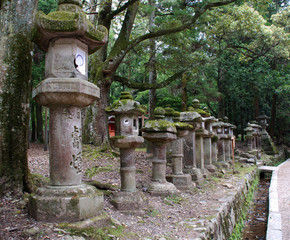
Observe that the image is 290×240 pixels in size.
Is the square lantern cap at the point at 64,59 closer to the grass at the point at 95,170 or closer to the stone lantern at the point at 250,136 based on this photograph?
the grass at the point at 95,170

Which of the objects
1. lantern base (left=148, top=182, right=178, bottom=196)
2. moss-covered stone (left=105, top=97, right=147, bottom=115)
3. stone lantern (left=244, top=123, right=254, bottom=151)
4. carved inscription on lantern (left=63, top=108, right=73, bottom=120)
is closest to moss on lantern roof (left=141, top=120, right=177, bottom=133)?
moss-covered stone (left=105, top=97, right=147, bottom=115)

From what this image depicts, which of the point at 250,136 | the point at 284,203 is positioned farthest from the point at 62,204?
the point at 250,136

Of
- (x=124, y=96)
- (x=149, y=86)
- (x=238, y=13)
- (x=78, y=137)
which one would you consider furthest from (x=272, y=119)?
(x=78, y=137)

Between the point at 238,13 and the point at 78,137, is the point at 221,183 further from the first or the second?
the point at 238,13

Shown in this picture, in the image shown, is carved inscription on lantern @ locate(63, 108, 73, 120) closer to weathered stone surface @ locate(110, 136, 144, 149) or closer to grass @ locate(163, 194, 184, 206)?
weathered stone surface @ locate(110, 136, 144, 149)

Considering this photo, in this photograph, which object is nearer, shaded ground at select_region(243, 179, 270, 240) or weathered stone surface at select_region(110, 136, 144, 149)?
weathered stone surface at select_region(110, 136, 144, 149)

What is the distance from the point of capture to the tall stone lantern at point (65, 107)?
355 centimetres

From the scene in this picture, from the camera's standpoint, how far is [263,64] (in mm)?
20156

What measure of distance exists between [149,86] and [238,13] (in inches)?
214

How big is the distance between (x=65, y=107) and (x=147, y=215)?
242 cm

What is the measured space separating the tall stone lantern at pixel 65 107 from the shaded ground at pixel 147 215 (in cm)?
30

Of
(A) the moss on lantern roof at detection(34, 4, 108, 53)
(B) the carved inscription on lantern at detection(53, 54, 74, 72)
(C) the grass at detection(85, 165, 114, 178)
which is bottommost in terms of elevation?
(C) the grass at detection(85, 165, 114, 178)

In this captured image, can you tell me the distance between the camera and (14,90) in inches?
177

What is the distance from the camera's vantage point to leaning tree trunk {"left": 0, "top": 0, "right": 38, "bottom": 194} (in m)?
4.36
